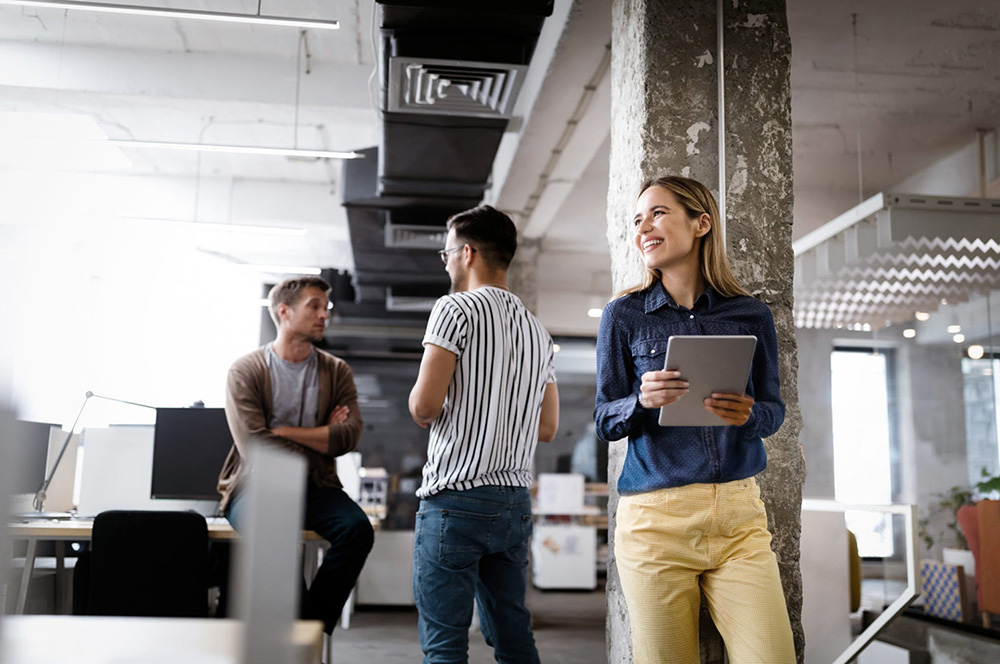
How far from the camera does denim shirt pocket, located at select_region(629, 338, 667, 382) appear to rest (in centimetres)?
191

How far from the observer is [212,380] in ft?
33.0

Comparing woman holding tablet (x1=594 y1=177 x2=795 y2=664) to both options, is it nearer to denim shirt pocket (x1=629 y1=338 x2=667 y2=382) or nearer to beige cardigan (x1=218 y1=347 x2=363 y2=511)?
denim shirt pocket (x1=629 y1=338 x2=667 y2=382)

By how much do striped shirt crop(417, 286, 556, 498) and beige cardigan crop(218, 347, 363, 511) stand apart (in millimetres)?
1074

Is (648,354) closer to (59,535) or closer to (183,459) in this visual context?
(59,535)

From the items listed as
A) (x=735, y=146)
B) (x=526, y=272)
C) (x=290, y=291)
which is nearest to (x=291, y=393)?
(x=290, y=291)

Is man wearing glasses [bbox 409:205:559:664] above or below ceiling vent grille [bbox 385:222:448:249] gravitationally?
below

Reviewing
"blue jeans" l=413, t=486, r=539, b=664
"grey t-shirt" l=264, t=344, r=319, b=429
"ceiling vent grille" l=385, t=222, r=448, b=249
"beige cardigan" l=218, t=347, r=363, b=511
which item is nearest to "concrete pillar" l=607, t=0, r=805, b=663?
"blue jeans" l=413, t=486, r=539, b=664

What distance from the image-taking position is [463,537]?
203cm

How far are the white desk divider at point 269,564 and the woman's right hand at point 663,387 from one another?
1.22 m

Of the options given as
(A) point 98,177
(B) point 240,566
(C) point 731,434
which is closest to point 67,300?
(A) point 98,177

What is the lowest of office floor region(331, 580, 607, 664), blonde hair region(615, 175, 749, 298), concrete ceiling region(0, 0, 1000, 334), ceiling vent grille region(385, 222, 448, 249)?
office floor region(331, 580, 607, 664)

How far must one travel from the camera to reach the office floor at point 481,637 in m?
4.87

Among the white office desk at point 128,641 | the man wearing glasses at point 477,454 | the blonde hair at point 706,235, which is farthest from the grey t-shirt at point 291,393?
the white office desk at point 128,641

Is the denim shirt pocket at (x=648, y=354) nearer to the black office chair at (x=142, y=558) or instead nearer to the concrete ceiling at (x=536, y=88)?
the black office chair at (x=142, y=558)
